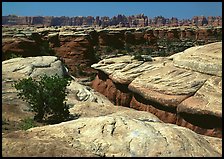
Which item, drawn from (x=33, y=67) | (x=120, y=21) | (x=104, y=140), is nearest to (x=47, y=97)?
(x=104, y=140)

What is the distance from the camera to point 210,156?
7.75 m

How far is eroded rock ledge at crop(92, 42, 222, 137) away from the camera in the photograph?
14.3 metres

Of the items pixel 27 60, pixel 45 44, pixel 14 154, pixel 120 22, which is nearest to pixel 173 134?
pixel 14 154

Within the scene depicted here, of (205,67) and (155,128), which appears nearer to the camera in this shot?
(155,128)

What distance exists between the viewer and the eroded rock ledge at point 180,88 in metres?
14.3

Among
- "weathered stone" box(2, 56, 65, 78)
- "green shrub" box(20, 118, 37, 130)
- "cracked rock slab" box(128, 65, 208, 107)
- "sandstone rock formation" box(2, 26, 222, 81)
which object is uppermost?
"sandstone rock formation" box(2, 26, 222, 81)

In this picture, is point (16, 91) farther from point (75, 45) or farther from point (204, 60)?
point (75, 45)

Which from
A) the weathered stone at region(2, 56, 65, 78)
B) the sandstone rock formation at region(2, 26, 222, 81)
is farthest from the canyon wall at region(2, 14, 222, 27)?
the weathered stone at region(2, 56, 65, 78)

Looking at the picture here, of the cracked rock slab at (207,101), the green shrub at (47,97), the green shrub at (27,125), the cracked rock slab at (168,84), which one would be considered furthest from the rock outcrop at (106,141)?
the cracked rock slab at (168,84)

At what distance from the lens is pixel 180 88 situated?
15.6 metres

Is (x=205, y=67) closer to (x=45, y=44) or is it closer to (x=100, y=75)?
(x=100, y=75)

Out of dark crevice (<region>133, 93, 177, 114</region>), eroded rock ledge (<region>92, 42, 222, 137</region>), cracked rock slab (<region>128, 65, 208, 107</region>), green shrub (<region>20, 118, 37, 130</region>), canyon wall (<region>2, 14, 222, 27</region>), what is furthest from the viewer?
canyon wall (<region>2, 14, 222, 27</region>)

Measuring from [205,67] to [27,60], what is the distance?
38.9 ft

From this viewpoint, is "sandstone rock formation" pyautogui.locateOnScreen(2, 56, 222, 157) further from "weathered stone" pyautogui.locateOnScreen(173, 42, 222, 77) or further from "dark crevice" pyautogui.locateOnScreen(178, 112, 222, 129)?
"weathered stone" pyautogui.locateOnScreen(173, 42, 222, 77)
